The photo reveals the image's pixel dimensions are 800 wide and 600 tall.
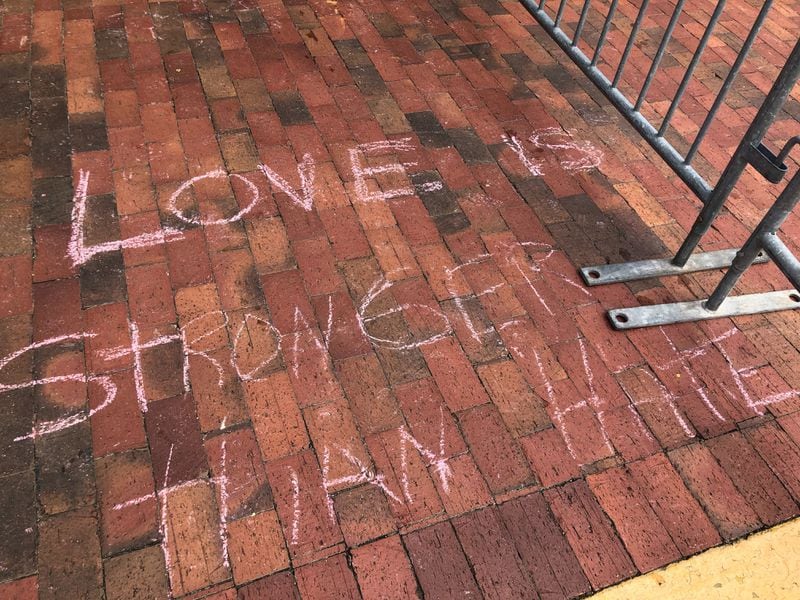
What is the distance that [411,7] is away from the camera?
4.53 metres

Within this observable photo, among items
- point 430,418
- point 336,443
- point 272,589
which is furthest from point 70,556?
point 430,418

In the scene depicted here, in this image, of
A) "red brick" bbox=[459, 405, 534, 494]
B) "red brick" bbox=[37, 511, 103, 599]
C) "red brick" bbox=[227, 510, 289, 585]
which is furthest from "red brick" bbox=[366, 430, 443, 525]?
"red brick" bbox=[37, 511, 103, 599]

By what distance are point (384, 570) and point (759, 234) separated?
190 centimetres

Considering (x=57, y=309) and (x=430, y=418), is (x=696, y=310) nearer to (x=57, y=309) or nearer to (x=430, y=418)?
(x=430, y=418)

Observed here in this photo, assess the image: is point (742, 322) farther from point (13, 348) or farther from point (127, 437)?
point (13, 348)

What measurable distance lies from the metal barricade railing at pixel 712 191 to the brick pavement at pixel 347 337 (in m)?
0.09

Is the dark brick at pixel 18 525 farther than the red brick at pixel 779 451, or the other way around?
the red brick at pixel 779 451

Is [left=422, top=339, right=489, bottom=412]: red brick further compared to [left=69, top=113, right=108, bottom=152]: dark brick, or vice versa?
[left=69, top=113, right=108, bottom=152]: dark brick

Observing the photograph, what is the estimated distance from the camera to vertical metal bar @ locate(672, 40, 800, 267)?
218cm

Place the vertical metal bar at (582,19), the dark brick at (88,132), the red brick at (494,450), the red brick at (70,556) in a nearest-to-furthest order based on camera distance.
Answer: the red brick at (70,556) < the red brick at (494,450) < the vertical metal bar at (582,19) < the dark brick at (88,132)

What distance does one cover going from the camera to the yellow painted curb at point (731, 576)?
203cm

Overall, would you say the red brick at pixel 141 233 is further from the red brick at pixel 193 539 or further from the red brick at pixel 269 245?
the red brick at pixel 193 539

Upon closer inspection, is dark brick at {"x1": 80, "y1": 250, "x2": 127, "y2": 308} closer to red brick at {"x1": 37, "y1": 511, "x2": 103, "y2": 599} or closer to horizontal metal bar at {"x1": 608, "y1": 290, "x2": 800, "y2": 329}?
red brick at {"x1": 37, "y1": 511, "x2": 103, "y2": 599}

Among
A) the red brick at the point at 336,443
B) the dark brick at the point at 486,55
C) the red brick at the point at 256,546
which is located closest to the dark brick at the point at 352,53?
the dark brick at the point at 486,55
